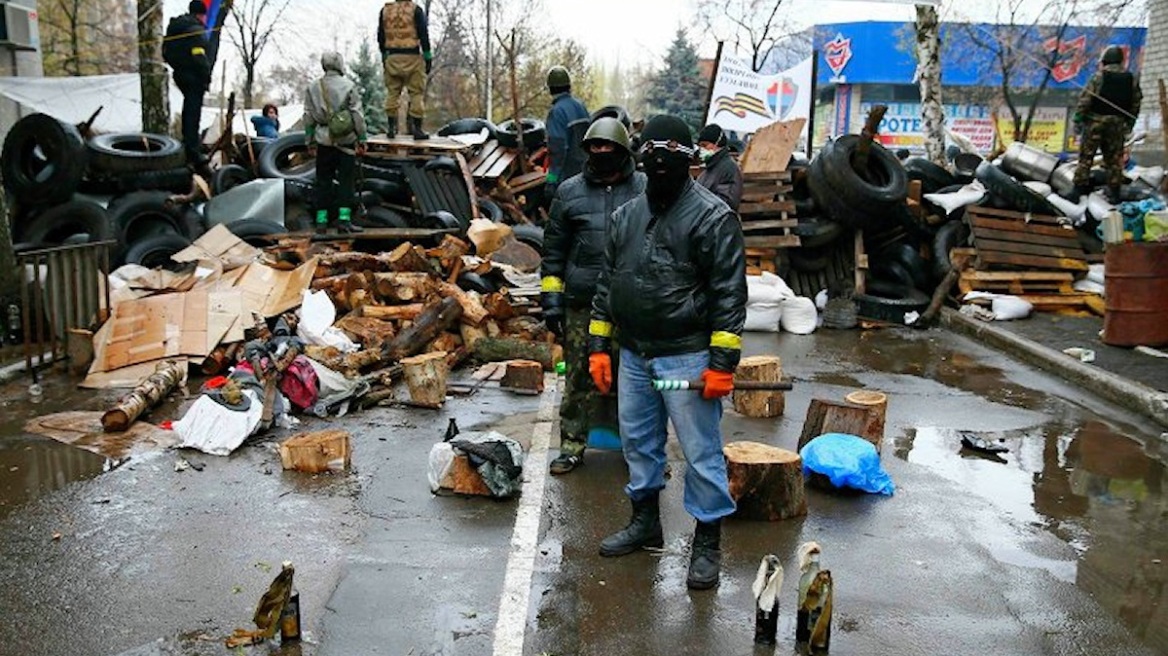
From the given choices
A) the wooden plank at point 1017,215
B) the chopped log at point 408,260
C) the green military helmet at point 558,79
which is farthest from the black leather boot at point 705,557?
the wooden plank at point 1017,215

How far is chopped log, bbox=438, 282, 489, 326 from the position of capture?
921 centimetres

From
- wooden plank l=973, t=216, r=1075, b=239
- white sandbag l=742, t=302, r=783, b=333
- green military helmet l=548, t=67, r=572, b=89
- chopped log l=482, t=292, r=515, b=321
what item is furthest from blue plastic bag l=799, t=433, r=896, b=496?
wooden plank l=973, t=216, r=1075, b=239

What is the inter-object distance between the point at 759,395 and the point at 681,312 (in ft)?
10.9

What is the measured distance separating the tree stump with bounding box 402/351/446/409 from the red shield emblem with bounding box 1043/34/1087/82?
1153 inches

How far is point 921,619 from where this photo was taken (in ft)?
13.5

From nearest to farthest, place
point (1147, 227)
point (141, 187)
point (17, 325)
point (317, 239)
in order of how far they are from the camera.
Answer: point (17, 325)
point (1147, 227)
point (317, 239)
point (141, 187)

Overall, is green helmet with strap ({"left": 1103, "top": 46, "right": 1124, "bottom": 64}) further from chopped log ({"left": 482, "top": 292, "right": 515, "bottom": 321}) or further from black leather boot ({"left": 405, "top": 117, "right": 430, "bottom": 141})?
black leather boot ({"left": 405, "top": 117, "right": 430, "bottom": 141})

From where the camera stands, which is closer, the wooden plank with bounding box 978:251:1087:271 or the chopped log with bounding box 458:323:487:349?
the chopped log with bounding box 458:323:487:349

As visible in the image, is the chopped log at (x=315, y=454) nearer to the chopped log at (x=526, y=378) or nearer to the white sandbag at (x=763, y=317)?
the chopped log at (x=526, y=378)

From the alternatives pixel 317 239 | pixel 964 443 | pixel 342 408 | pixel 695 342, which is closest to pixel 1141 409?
pixel 964 443

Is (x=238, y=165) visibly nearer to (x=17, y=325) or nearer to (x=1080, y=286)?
(x=17, y=325)

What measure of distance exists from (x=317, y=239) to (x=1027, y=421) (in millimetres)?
7896

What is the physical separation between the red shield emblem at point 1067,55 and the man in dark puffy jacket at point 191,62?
26.9 meters

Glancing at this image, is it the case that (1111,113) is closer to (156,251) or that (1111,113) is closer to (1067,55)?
(156,251)
